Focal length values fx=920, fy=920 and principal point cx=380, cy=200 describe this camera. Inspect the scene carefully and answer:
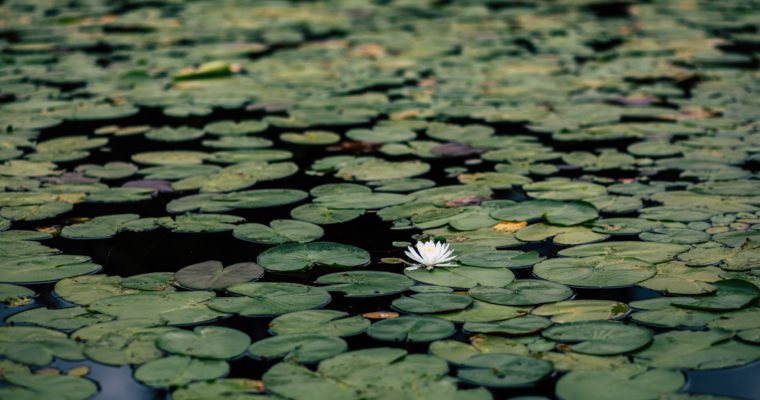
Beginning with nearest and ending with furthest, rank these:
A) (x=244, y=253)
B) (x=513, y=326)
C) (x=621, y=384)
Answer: (x=621, y=384)
(x=513, y=326)
(x=244, y=253)

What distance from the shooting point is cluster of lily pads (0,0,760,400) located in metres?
1.96

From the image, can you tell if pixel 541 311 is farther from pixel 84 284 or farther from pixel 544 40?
pixel 544 40

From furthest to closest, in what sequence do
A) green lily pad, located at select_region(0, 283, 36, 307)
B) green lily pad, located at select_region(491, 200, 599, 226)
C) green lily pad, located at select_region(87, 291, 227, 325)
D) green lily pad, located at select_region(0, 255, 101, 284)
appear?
green lily pad, located at select_region(491, 200, 599, 226) < green lily pad, located at select_region(0, 255, 101, 284) < green lily pad, located at select_region(0, 283, 36, 307) < green lily pad, located at select_region(87, 291, 227, 325)

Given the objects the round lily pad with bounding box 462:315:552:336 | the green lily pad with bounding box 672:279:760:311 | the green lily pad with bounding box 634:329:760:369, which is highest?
the round lily pad with bounding box 462:315:552:336

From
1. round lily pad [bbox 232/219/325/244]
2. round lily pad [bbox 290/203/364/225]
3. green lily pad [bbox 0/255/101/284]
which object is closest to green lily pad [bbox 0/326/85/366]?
green lily pad [bbox 0/255/101/284]

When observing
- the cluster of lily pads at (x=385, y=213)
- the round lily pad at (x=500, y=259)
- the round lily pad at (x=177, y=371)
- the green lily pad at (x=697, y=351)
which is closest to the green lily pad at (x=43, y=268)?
the cluster of lily pads at (x=385, y=213)

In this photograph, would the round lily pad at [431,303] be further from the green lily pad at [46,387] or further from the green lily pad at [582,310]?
the green lily pad at [46,387]

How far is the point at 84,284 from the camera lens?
92.7 inches

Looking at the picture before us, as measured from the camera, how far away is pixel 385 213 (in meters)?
2.88

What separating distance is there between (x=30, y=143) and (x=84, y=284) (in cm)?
152

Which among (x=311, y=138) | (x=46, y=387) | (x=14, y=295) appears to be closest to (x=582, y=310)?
(x=46, y=387)

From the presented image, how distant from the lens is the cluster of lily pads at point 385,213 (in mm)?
1957

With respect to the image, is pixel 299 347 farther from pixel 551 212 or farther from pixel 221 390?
pixel 551 212

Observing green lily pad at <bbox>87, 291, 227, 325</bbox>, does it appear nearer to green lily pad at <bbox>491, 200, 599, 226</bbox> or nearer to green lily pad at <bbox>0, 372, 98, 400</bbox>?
green lily pad at <bbox>0, 372, 98, 400</bbox>
